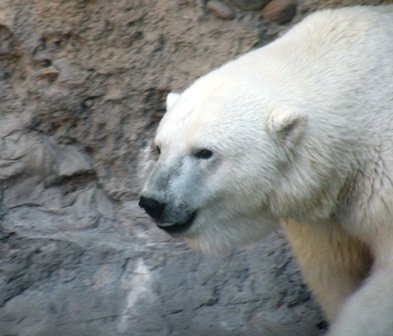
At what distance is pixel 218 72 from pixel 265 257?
1.14m

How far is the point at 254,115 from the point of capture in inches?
131

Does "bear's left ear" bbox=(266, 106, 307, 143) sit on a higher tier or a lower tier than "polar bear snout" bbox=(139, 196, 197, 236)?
higher

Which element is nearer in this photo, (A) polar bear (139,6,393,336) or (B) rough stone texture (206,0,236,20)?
(A) polar bear (139,6,393,336)

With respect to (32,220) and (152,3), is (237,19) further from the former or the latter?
(32,220)

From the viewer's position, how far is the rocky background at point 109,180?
4289 millimetres

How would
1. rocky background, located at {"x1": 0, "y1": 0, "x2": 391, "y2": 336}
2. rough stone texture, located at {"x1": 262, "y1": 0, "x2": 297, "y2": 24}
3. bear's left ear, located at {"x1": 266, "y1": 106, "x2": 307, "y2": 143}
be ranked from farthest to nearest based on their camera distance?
rough stone texture, located at {"x1": 262, "y1": 0, "x2": 297, "y2": 24}
rocky background, located at {"x1": 0, "y1": 0, "x2": 391, "y2": 336}
bear's left ear, located at {"x1": 266, "y1": 106, "x2": 307, "y2": 143}

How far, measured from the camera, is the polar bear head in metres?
3.30

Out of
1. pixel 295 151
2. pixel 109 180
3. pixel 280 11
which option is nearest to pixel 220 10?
pixel 280 11

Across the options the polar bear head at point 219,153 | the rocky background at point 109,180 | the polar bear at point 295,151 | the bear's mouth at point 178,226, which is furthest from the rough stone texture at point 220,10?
the bear's mouth at point 178,226

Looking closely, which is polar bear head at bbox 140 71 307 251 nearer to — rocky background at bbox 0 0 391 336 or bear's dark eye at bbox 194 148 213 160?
bear's dark eye at bbox 194 148 213 160

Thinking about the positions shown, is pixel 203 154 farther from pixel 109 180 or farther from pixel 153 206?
pixel 109 180

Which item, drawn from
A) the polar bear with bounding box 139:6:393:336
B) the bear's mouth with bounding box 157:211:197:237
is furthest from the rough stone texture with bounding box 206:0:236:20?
the bear's mouth with bounding box 157:211:197:237

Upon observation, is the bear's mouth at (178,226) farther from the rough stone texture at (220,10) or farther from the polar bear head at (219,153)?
the rough stone texture at (220,10)

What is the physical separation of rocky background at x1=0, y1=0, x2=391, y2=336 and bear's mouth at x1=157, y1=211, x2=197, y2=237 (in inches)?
34.7
